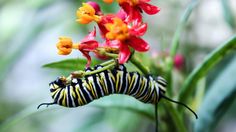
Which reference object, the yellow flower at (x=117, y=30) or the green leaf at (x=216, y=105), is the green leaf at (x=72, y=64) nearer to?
the yellow flower at (x=117, y=30)

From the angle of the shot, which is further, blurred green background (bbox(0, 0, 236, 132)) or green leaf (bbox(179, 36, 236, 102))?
blurred green background (bbox(0, 0, 236, 132))

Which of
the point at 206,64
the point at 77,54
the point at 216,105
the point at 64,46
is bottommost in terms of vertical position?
the point at 77,54

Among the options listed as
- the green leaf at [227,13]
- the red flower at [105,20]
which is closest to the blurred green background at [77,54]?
the green leaf at [227,13]

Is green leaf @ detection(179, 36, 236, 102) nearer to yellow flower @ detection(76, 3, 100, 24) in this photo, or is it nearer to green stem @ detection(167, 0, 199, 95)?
green stem @ detection(167, 0, 199, 95)

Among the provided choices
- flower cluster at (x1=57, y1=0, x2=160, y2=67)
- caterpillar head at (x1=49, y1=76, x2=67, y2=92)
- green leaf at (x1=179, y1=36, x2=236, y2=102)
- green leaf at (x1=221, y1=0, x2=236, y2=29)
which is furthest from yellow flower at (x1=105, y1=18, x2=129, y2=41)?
green leaf at (x1=221, y1=0, x2=236, y2=29)

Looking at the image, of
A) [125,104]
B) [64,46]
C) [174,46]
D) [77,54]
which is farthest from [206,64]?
[77,54]

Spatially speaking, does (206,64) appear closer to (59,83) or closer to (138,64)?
(138,64)

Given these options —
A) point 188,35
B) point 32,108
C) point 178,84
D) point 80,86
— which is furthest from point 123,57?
point 188,35
